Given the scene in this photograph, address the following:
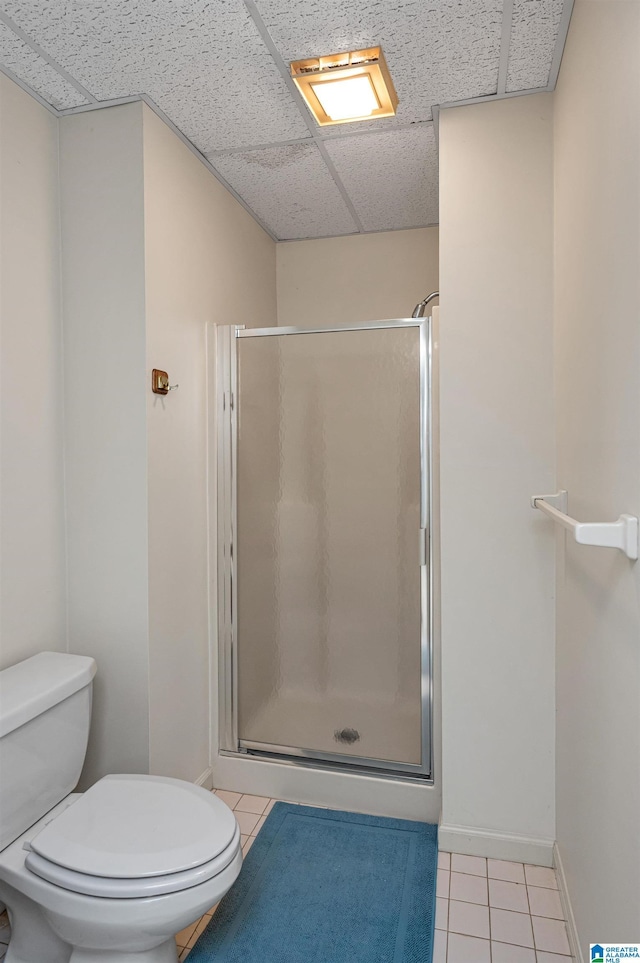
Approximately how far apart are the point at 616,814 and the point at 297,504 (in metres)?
1.37

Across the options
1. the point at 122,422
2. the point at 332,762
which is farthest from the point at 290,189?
the point at 332,762

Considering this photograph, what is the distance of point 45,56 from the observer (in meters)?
1.57

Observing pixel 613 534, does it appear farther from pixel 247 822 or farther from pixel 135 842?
pixel 247 822

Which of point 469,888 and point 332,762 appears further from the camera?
point 332,762

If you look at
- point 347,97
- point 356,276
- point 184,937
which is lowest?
point 184,937

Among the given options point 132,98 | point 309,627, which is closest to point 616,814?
point 309,627

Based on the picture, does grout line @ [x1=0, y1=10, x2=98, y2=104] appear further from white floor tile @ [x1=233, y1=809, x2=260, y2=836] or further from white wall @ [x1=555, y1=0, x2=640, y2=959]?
white floor tile @ [x1=233, y1=809, x2=260, y2=836]

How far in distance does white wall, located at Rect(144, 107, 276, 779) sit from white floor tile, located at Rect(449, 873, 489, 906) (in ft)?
3.00

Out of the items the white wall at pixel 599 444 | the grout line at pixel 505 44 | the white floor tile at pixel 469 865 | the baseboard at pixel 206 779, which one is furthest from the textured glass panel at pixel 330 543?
the grout line at pixel 505 44

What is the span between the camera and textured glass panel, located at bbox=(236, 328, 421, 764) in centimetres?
206

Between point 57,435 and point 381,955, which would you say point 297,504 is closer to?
point 57,435

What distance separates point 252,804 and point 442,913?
2.51 ft

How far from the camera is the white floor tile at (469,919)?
1527 millimetres

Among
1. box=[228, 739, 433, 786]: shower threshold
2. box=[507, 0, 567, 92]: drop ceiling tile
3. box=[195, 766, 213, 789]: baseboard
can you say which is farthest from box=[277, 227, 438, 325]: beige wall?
box=[195, 766, 213, 789]: baseboard
